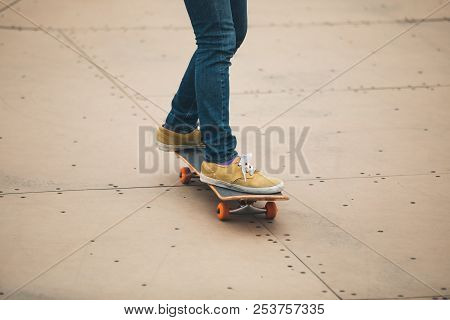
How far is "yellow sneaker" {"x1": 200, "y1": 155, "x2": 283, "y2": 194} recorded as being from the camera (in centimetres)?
331

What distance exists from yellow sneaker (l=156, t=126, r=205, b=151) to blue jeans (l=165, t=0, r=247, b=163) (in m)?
0.29

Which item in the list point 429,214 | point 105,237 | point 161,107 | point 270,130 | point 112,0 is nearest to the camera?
point 105,237

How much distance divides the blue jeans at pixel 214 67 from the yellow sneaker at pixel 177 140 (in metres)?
0.29

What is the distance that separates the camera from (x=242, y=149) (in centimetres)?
416

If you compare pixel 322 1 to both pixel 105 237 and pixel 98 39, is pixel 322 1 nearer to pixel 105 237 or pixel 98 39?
pixel 98 39

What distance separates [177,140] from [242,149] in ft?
1.66

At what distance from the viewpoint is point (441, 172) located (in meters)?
3.90

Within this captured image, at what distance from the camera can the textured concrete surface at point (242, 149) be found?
9.55ft

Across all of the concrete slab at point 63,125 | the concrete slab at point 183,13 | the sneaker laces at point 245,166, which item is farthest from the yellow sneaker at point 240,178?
the concrete slab at point 183,13

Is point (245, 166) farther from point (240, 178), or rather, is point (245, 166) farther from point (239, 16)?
point (239, 16)

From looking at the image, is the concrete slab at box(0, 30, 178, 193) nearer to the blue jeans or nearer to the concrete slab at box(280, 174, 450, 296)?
the blue jeans

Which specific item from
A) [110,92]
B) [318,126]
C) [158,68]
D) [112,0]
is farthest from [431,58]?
[112,0]

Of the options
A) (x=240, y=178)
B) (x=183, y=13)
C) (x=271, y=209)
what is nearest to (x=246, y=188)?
(x=240, y=178)
